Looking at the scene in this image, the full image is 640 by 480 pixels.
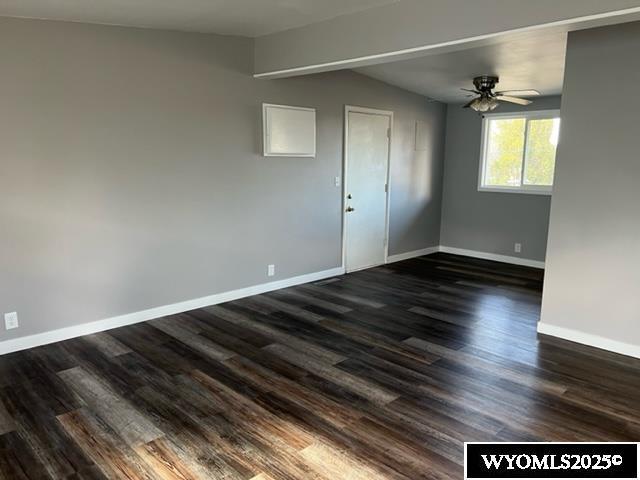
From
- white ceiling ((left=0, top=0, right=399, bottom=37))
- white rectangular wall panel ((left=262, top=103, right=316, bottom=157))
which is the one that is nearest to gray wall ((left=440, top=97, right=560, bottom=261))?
white rectangular wall panel ((left=262, top=103, right=316, bottom=157))

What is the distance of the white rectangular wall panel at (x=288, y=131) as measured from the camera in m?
4.71

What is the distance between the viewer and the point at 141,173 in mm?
3922

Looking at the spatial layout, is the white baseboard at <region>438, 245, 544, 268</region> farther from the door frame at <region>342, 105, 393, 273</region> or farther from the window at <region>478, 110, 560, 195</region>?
the door frame at <region>342, 105, 393, 273</region>

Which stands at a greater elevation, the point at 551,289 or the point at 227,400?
the point at 551,289

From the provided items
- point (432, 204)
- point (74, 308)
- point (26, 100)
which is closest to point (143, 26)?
point (26, 100)

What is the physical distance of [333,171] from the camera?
5.52 metres

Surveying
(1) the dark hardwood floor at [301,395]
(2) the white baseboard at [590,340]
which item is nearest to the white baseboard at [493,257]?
(1) the dark hardwood floor at [301,395]

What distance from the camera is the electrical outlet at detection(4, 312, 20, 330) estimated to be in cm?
336

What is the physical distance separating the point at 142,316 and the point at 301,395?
76.8 inches

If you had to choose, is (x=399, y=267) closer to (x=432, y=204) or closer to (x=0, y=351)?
(x=432, y=204)

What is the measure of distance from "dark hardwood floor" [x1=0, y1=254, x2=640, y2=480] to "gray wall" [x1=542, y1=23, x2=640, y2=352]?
36 centimetres

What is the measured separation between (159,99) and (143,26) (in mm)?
577

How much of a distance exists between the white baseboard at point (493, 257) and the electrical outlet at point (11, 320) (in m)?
5.89

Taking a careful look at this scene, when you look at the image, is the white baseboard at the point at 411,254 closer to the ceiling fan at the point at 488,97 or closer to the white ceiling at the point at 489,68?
the white ceiling at the point at 489,68
